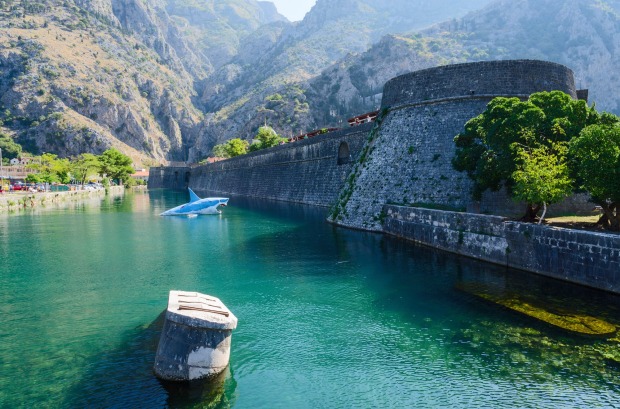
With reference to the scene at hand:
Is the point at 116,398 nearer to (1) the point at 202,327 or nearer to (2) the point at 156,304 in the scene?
(1) the point at 202,327

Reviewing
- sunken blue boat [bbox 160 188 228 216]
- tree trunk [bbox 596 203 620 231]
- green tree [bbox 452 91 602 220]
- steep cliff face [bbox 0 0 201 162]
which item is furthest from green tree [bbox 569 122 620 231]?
steep cliff face [bbox 0 0 201 162]

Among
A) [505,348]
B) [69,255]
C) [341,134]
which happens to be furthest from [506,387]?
[341,134]

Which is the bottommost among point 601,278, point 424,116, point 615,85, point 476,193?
point 601,278

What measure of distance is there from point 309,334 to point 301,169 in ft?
151

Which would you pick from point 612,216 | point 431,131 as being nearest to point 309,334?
point 612,216

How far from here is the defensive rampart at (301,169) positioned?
46.8 m

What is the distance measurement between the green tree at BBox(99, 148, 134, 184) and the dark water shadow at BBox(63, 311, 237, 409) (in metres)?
104

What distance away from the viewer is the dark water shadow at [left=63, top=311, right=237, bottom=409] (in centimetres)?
875

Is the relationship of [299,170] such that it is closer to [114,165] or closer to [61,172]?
[61,172]

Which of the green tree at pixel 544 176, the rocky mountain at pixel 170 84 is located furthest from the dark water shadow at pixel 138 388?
the rocky mountain at pixel 170 84

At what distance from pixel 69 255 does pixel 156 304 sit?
39.6ft

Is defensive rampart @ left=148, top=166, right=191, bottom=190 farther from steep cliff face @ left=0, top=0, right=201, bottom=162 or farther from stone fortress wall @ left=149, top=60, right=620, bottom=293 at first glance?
stone fortress wall @ left=149, top=60, right=620, bottom=293

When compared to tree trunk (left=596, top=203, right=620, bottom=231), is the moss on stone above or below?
below

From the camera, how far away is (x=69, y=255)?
2430 centimetres
